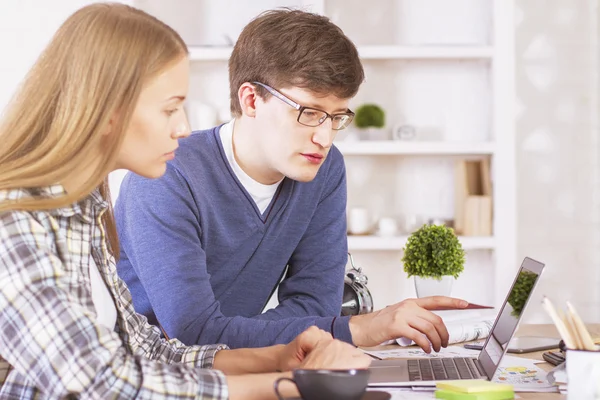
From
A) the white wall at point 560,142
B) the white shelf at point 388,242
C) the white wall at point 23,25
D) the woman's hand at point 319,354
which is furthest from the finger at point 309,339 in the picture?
the white wall at point 23,25

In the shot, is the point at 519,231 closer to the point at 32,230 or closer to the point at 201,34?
the point at 201,34

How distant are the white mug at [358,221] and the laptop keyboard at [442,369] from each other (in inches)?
91.8

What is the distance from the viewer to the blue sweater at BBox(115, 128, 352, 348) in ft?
5.47

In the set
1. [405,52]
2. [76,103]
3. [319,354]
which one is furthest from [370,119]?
[76,103]

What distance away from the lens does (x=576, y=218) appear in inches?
159

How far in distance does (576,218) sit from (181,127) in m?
3.18

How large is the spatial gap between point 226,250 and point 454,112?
233cm

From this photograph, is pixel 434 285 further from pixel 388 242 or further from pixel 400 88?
pixel 400 88

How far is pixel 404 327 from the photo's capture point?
1.58 m

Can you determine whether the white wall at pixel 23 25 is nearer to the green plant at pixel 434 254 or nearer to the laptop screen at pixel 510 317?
the green plant at pixel 434 254

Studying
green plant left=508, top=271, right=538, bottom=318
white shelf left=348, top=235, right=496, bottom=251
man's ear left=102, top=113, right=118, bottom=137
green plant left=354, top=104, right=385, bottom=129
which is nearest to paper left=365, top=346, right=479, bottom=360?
green plant left=508, top=271, right=538, bottom=318

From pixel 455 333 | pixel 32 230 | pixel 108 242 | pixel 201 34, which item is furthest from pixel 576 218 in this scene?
pixel 32 230

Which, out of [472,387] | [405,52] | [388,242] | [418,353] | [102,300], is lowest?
[388,242]

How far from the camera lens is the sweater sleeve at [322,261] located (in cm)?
199
